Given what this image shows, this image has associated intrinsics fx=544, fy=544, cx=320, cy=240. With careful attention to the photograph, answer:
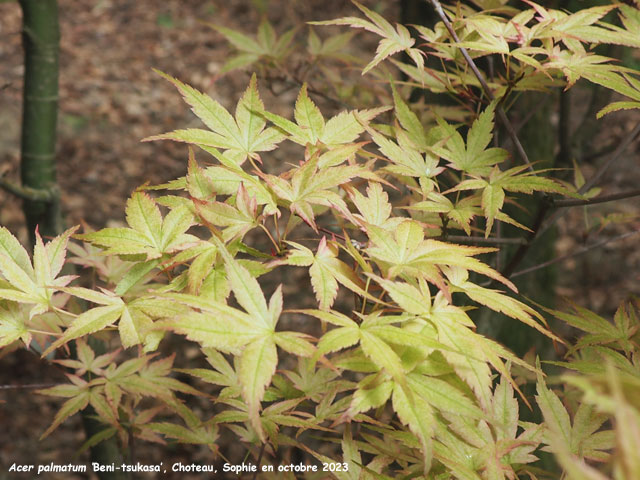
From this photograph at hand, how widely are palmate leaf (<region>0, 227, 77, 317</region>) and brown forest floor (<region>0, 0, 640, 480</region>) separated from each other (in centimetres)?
173

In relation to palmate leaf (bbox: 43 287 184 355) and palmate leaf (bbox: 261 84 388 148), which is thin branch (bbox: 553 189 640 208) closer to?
palmate leaf (bbox: 261 84 388 148)

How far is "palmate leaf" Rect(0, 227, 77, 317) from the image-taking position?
920 mm

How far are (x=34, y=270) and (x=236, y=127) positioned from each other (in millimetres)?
459

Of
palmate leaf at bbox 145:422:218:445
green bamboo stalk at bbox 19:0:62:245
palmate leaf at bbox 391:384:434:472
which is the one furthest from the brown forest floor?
palmate leaf at bbox 391:384:434:472

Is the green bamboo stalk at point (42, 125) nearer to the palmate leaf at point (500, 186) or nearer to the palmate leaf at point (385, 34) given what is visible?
the palmate leaf at point (385, 34)

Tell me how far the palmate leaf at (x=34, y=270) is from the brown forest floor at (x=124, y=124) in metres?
1.73

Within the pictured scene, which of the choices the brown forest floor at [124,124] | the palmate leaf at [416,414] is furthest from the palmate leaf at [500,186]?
the brown forest floor at [124,124]

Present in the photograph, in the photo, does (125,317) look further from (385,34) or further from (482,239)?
(385,34)

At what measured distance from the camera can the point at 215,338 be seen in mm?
724

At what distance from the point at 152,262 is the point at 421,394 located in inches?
19.7

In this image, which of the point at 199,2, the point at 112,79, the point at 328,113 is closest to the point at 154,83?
the point at 112,79

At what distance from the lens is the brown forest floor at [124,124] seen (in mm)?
2967

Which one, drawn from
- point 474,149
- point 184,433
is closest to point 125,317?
point 184,433

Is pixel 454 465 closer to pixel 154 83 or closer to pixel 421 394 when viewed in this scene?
pixel 421 394
